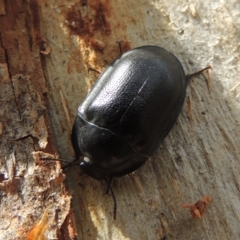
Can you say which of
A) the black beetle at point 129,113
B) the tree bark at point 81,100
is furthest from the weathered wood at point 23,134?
the black beetle at point 129,113

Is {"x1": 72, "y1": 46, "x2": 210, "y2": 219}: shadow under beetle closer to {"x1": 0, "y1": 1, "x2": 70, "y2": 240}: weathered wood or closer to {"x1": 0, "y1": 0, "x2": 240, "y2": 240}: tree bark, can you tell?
{"x1": 0, "y1": 0, "x2": 240, "y2": 240}: tree bark

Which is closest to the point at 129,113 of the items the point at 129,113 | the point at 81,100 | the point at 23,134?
the point at 129,113

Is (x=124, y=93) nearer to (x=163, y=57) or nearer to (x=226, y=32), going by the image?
(x=163, y=57)

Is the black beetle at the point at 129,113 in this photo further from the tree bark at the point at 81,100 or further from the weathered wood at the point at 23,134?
the weathered wood at the point at 23,134

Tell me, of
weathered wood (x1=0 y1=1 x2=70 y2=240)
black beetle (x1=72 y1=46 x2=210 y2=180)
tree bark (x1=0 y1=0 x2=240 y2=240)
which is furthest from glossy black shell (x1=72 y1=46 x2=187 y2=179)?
weathered wood (x1=0 y1=1 x2=70 y2=240)

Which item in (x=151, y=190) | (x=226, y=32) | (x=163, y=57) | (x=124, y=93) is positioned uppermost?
(x=226, y=32)

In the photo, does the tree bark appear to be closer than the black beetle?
Yes

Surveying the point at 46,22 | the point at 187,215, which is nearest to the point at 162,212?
the point at 187,215
